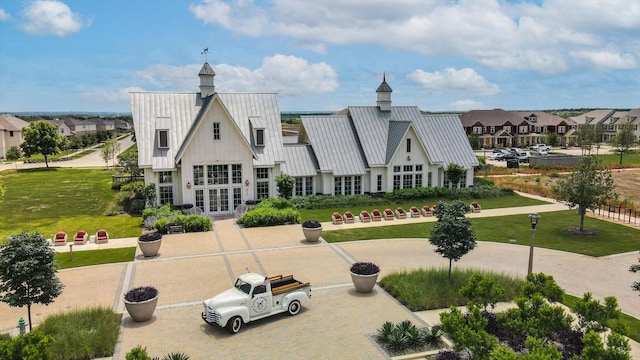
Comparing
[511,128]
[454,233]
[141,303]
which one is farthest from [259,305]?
[511,128]

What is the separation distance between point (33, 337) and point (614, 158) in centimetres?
8782

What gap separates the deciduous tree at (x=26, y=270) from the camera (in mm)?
15758

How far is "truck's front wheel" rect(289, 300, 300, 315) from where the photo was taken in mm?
18422

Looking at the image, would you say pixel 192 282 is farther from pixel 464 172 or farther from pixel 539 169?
pixel 539 169

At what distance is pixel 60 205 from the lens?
41.1 m

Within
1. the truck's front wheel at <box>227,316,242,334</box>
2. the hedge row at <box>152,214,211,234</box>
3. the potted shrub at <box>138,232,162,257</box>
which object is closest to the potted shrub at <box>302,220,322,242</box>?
the hedge row at <box>152,214,211,234</box>

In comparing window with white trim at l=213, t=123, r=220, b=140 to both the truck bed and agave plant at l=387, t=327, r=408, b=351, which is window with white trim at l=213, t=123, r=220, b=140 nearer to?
the truck bed

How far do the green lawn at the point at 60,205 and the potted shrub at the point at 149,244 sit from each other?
543 cm

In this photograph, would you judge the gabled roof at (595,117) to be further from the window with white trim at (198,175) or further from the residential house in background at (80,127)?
the residential house in background at (80,127)

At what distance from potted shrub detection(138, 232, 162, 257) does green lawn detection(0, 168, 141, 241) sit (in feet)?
17.8

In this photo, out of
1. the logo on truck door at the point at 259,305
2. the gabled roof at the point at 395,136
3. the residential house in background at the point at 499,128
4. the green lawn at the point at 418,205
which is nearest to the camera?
the logo on truck door at the point at 259,305

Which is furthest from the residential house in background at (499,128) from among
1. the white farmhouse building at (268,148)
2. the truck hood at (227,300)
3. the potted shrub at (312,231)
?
the truck hood at (227,300)

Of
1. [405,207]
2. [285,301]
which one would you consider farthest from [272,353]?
[405,207]

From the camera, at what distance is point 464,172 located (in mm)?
46094
